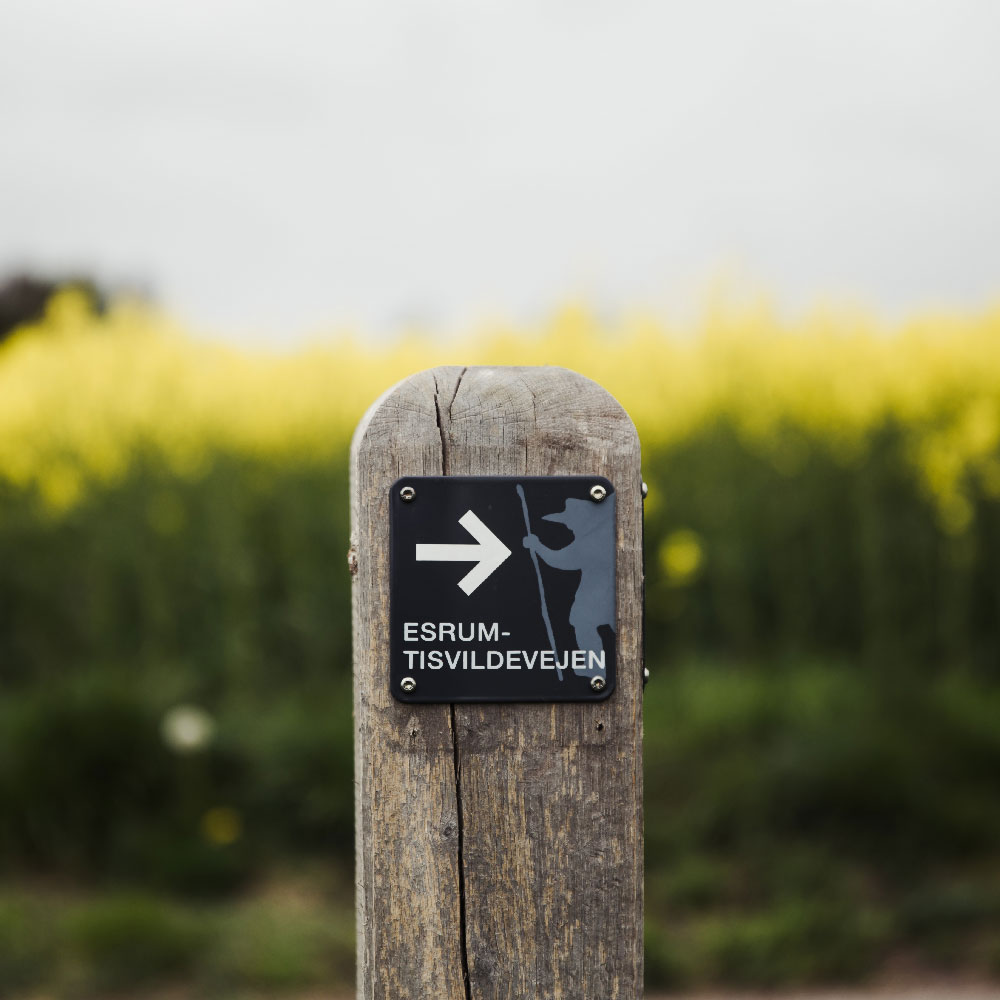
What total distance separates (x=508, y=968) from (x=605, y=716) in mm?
319

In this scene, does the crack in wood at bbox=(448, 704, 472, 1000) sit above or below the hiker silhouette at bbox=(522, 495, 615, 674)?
below

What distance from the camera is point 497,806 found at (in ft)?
4.46

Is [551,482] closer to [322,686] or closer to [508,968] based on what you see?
[508,968]

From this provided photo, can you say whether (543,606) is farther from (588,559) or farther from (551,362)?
(551,362)

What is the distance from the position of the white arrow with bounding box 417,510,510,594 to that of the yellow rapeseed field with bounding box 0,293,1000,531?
4829mm

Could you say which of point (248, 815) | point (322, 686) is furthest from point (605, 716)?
point (322, 686)

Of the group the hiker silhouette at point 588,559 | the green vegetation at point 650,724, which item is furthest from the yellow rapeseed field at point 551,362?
the hiker silhouette at point 588,559

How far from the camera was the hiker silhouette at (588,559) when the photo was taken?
53.6 inches

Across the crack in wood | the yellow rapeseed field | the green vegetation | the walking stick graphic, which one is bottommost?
the green vegetation

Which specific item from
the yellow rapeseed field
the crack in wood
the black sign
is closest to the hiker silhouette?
the black sign

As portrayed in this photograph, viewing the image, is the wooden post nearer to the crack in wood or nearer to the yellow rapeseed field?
the crack in wood

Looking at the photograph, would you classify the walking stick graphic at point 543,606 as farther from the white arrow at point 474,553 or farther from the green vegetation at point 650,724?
the green vegetation at point 650,724

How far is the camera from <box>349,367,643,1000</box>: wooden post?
136 cm

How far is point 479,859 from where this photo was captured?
1359 mm
